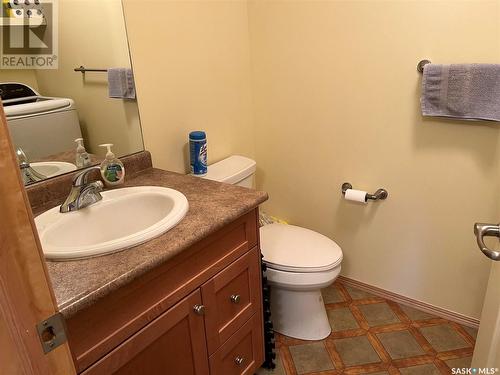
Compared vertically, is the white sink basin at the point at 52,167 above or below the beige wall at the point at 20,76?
below

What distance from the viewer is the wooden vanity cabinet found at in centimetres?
88

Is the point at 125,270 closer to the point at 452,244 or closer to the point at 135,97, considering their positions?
the point at 135,97

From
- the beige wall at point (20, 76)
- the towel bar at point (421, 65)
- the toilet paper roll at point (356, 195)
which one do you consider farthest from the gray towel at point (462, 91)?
the beige wall at point (20, 76)

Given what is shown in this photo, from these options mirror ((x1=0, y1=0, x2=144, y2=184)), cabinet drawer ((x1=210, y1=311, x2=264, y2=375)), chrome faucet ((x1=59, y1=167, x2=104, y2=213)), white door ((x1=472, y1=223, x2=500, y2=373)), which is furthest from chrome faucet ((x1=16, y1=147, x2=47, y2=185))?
white door ((x1=472, y1=223, x2=500, y2=373))

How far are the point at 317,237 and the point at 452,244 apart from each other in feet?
2.00

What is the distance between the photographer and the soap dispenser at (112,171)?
134 cm

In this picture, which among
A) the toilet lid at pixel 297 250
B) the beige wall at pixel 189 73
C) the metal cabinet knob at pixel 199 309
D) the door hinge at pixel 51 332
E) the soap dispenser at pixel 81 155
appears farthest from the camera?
the toilet lid at pixel 297 250

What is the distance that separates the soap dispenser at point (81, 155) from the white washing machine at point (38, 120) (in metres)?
0.02

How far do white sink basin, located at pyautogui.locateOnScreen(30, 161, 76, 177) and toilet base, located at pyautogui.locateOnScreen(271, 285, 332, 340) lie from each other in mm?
1004

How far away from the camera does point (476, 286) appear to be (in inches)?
67.2

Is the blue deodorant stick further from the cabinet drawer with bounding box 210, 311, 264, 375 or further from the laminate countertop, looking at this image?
the cabinet drawer with bounding box 210, 311, 264, 375

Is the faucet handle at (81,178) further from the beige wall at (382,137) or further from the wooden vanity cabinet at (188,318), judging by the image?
the beige wall at (382,137)

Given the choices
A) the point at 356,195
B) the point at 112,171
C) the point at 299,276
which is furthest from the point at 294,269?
the point at 112,171

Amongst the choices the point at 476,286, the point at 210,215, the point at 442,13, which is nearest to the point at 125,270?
the point at 210,215
